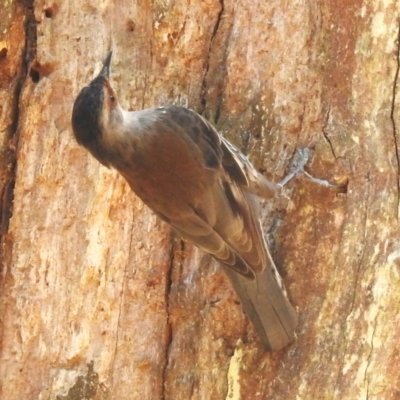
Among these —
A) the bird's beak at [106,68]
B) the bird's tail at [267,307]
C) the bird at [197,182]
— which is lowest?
the bird's tail at [267,307]

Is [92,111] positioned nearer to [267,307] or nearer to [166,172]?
[166,172]

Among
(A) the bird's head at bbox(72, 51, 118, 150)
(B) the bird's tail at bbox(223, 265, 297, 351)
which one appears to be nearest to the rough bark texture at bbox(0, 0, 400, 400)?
(B) the bird's tail at bbox(223, 265, 297, 351)

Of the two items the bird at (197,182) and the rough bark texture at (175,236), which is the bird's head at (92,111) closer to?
the bird at (197,182)

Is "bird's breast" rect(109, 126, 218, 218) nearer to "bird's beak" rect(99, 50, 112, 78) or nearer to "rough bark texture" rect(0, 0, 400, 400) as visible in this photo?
"rough bark texture" rect(0, 0, 400, 400)

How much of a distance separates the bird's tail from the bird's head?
0.84 metres

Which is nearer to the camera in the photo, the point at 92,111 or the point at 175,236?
the point at 92,111

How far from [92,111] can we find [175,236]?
692 millimetres

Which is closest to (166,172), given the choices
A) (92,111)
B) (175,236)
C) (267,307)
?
(175,236)

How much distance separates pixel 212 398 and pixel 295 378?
373mm

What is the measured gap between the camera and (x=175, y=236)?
13.8ft

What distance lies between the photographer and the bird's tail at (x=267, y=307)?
391 cm

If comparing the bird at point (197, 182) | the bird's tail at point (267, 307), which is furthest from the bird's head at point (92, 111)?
the bird's tail at point (267, 307)

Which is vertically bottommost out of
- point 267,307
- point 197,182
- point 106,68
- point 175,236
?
point 267,307

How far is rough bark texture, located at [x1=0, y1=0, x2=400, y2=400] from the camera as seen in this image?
3973 millimetres
